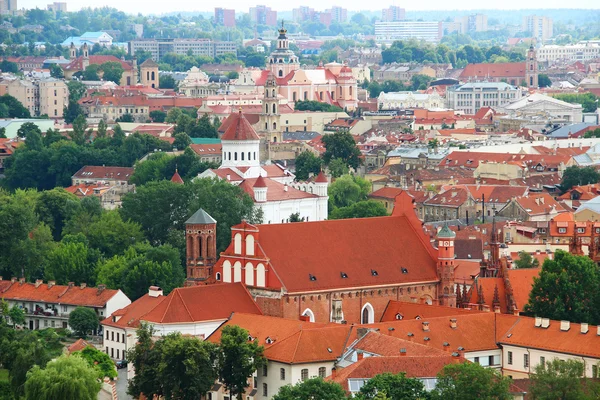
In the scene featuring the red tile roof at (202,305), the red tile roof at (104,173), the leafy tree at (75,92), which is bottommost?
the leafy tree at (75,92)

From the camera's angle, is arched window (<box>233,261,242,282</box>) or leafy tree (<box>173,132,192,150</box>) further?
leafy tree (<box>173,132,192,150</box>)

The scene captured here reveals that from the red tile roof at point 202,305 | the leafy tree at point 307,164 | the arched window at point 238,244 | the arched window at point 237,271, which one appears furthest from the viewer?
the leafy tree at point 307,164

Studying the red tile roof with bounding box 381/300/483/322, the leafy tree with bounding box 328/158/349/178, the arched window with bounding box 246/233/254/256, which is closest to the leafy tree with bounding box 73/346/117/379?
the arched window with bounding box 246/233/254/256

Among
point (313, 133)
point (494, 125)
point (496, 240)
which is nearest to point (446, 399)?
point (496, 240)

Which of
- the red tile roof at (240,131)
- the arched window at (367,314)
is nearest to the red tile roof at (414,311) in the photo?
the arched window at (367,314)

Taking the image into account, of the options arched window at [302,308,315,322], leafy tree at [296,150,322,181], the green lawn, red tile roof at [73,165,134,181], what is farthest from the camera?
leafy tree at [296,150,322,181]

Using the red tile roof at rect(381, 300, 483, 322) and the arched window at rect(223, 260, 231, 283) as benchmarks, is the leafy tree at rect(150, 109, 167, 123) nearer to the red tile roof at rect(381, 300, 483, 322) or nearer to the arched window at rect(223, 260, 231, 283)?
the arched window at rect(223, 260, 231, 283)

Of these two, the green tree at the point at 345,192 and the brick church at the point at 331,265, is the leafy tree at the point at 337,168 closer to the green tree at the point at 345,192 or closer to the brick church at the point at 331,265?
the green tree at the point at 345,192
